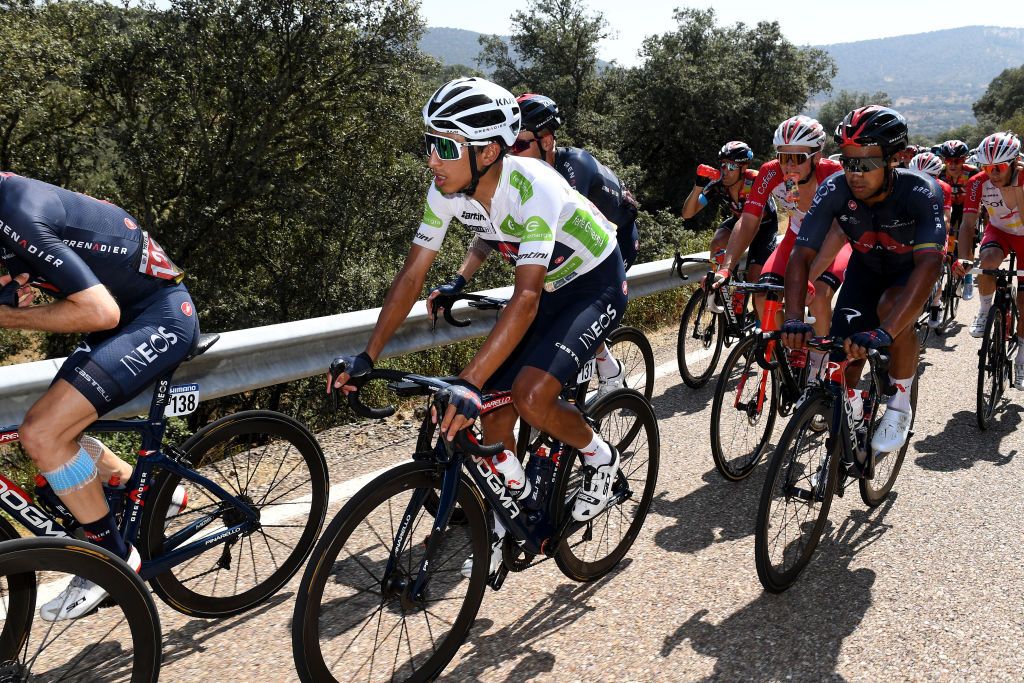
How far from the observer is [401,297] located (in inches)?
136

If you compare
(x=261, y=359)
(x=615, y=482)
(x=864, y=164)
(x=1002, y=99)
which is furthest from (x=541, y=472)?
(x=1002, y=99)

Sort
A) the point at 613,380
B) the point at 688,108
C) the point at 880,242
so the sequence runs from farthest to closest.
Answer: the point at 688,108 → the point at 613,380 → the point at 880,242

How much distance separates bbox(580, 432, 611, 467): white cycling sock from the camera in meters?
3.60

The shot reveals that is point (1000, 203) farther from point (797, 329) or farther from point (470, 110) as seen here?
point (470, 110)

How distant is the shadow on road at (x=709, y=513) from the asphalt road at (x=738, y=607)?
0.01 m

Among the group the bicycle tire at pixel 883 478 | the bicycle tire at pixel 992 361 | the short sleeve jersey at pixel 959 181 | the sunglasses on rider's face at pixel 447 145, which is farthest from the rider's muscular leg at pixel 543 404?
the short sleeve jersey at pixel 959 181

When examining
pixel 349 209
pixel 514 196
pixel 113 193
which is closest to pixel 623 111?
pixel 349 209

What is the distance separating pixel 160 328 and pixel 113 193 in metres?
24.2

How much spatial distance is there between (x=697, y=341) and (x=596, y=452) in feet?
13.5

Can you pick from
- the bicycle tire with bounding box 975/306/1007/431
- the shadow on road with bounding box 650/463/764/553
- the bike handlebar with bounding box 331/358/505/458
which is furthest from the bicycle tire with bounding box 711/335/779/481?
the bike handlebar with bounding box 331/358/505/458

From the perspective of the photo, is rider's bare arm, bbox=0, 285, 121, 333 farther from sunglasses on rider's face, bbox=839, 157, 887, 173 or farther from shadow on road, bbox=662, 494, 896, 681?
sunglasses on rider's face, bbox=839, 157, 887, 173

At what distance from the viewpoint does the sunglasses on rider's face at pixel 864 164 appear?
4242 mm

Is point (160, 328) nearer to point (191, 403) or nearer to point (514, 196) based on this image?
point (191, 403)

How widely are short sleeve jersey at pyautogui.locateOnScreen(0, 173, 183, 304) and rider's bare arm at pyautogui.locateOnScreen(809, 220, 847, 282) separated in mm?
3630
